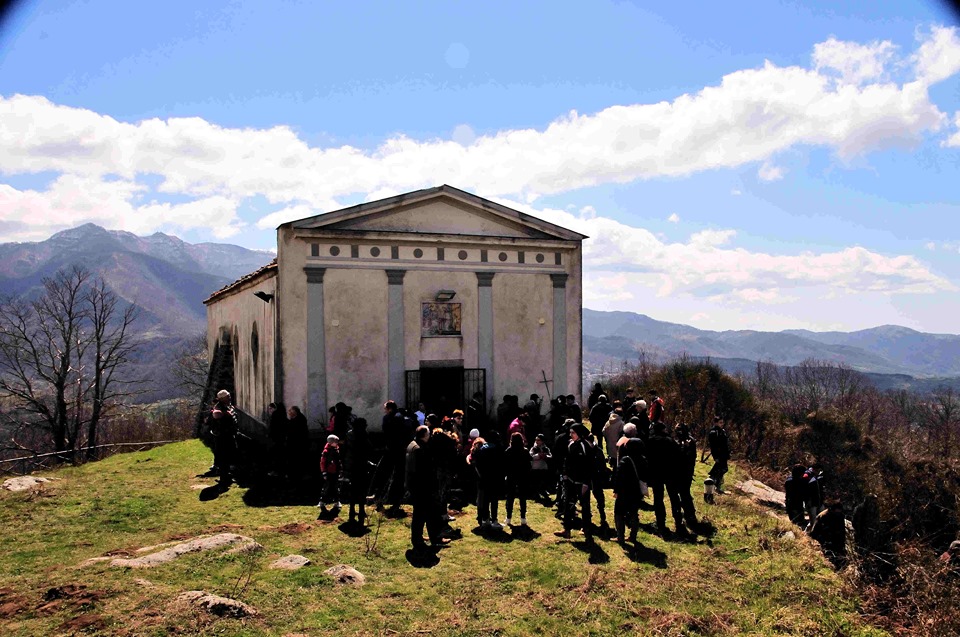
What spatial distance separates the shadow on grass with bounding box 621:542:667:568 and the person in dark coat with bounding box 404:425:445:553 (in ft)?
10.1

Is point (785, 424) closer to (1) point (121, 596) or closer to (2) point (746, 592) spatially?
(2) point (746, 592)

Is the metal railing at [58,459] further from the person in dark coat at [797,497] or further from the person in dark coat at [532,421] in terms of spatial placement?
the person in dark coat at [797,497]

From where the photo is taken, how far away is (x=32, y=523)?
11484 mm

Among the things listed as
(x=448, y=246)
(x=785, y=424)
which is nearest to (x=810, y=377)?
(x=785, y=424)

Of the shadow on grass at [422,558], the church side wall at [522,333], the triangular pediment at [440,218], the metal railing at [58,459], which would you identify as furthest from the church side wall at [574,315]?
the metal railing at [58,459]

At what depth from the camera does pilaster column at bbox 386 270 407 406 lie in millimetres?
17766

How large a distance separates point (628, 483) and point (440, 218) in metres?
10.2

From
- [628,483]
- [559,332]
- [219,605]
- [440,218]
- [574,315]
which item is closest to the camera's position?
[219,605]

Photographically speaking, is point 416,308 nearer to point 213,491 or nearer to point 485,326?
point 485,326

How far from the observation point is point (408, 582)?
29.3 ft

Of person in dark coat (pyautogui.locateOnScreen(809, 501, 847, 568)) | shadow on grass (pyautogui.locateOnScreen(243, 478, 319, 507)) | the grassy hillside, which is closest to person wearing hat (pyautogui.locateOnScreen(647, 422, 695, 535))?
the grassy hillside

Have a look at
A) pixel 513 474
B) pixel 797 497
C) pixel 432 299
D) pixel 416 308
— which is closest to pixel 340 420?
pixel 513 474

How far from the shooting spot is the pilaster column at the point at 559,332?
64.5 feet

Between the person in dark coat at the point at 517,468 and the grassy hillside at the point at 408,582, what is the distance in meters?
0.55
